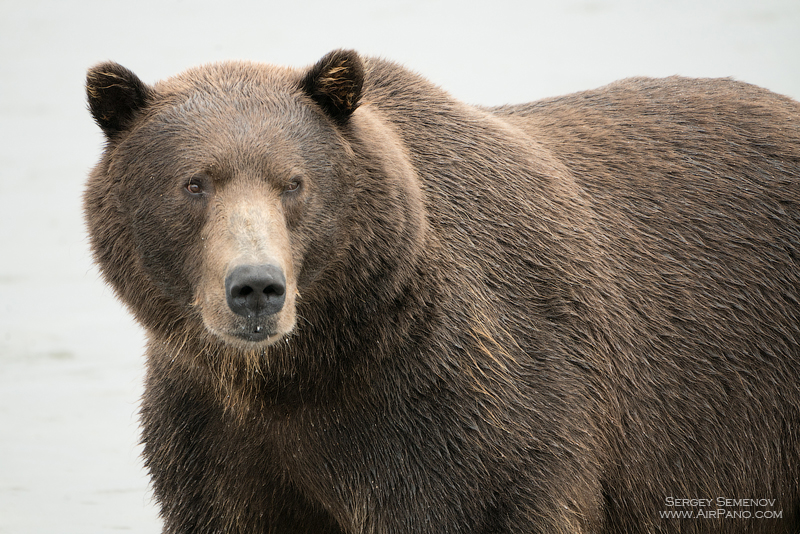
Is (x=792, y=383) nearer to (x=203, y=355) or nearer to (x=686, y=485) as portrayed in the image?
(x=686, y=485)

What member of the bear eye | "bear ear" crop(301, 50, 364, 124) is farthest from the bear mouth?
"bear ear" crop(301, 50, 364, 124)

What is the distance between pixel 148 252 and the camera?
17.9ft

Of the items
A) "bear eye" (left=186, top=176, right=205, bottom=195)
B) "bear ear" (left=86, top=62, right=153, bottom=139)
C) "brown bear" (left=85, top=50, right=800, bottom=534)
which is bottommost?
"brown bear" (left=85, top=50, right=800, bottom=534)

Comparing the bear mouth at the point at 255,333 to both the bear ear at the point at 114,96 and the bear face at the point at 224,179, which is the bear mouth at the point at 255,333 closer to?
the bear face at the point at 224,179

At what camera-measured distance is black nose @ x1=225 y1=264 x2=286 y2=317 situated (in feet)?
15.8

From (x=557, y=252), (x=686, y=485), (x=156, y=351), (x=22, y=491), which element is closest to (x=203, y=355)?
(x=156, y=351)

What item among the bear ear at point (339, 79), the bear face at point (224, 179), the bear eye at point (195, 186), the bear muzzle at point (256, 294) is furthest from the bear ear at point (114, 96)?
the bear muzzle at point (256, 294)

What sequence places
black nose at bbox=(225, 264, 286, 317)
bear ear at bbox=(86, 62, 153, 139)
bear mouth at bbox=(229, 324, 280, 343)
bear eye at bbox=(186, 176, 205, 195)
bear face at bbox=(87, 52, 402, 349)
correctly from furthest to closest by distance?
1. bear ear at bbox=(86, 62, 153, 139)
2. bear eye at bbox=(186, 176, 205, 195)
3. bear face at bbox=(87, 52, 402, 349)
4. bear mouth at bbox=(229, 324, 280, 343)
5. black nose at bbox=(225, 264, 286, 317)

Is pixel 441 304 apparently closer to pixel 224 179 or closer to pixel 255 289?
pixel 255 289

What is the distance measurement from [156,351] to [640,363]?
2.86m

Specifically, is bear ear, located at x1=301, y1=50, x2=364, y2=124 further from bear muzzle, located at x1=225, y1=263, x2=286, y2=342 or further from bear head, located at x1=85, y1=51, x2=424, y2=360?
bear muzzle, located at x1=225, y1=263, x2=286, y2=342

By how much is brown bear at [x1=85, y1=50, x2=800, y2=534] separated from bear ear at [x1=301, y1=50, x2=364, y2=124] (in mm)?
16

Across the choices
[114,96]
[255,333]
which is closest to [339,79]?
[114,96]

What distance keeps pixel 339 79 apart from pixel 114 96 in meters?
1.18
